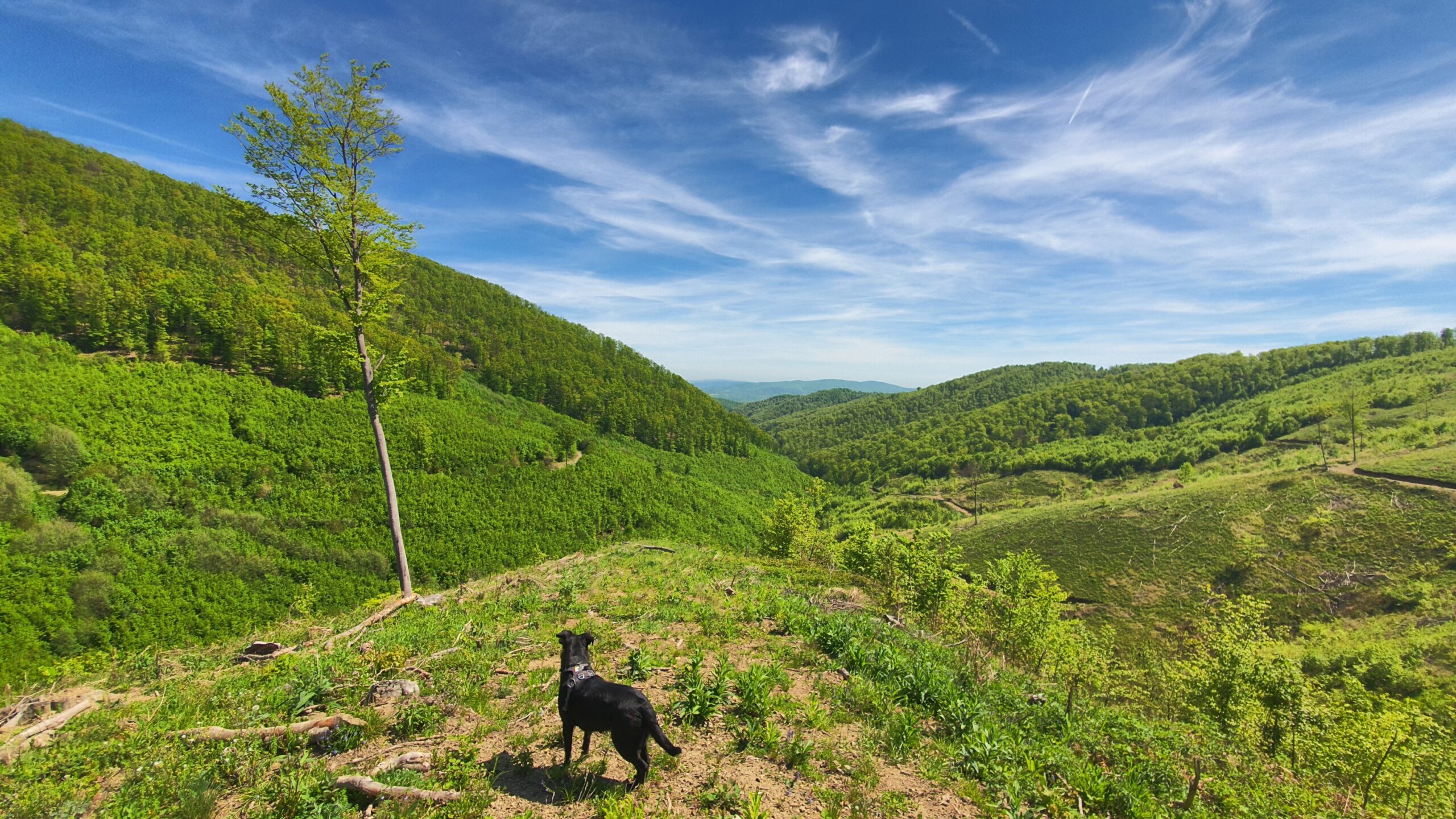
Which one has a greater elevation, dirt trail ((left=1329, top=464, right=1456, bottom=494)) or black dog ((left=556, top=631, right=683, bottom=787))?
black dog ((left=556, top=631, right=683, bottom=787))

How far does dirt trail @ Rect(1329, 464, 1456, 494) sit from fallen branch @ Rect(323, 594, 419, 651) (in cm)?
9421

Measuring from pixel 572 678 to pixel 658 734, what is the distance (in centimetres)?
116

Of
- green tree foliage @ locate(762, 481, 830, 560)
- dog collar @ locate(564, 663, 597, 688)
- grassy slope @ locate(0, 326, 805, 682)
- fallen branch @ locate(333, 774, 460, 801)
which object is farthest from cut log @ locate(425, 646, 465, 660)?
green tree foliage @ locate(762, 481, 830, 560)

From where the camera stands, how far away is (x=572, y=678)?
4.88 meters

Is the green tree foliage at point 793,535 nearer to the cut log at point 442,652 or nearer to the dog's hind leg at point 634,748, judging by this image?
the cut log at point 442,652

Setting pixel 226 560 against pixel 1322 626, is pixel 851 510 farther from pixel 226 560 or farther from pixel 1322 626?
pixel 226 560

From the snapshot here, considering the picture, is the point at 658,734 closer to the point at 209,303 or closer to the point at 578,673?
the point at 578,673

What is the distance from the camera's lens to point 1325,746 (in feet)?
50.3

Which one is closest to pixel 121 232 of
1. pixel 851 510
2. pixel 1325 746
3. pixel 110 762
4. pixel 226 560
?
pixel 226 560

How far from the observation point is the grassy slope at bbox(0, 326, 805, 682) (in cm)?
2803

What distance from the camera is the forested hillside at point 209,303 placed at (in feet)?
136

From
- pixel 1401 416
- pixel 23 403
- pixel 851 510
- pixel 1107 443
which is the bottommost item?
pixel 851 510

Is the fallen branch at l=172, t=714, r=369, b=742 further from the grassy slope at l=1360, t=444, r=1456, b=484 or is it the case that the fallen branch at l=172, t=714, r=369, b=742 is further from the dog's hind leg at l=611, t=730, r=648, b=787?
the grassy slope at l=1360, t=444, r=1456, b=484

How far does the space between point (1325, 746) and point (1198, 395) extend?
193029 millimetres
